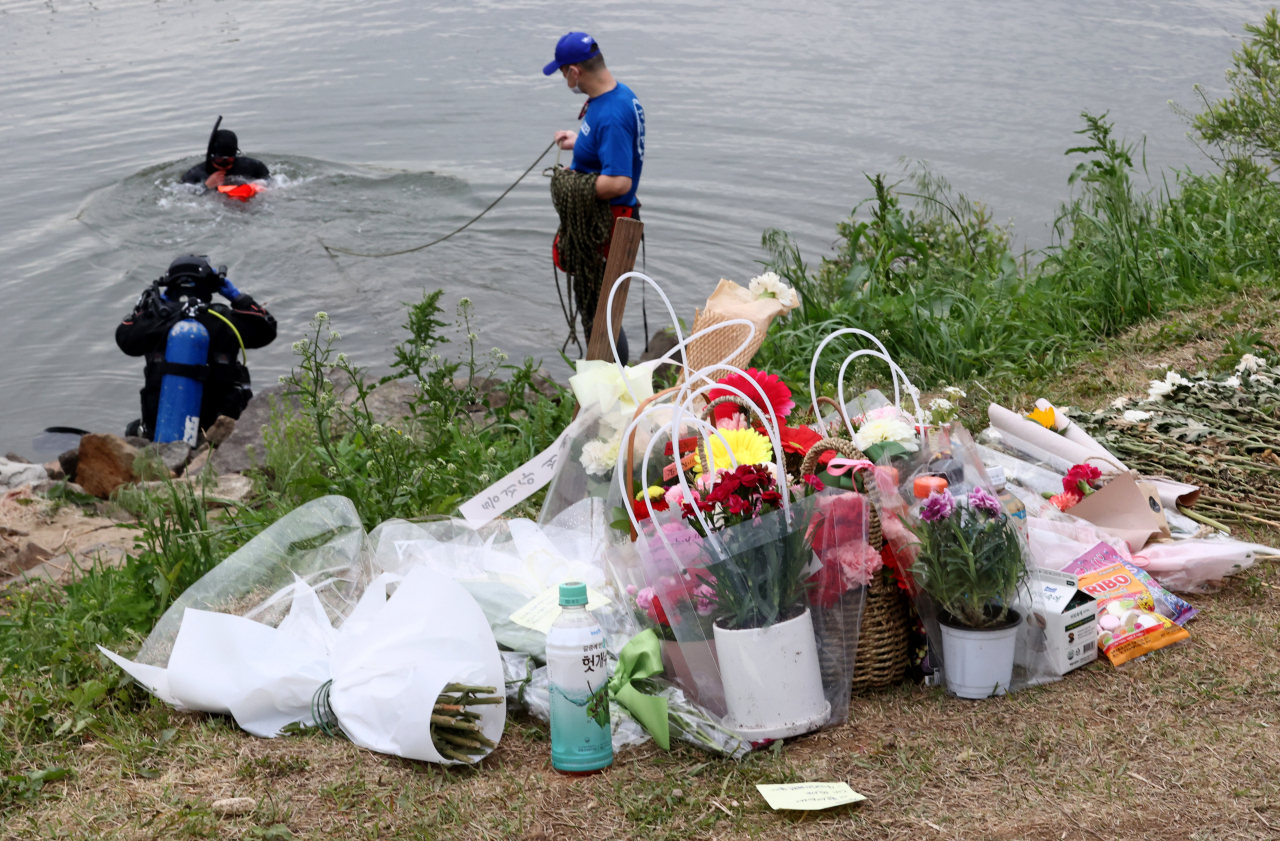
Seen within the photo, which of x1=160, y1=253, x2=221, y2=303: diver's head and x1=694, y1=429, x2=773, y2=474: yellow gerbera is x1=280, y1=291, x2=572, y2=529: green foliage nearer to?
x1=694, y1=429, x2=773, y2=474: yellow gerbera

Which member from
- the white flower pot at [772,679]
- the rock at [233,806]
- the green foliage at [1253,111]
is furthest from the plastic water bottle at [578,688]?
the green foliage at [1253,111]

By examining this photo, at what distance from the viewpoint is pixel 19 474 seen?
21.5 feet

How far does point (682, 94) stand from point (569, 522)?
48.4ft

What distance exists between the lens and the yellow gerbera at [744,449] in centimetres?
256

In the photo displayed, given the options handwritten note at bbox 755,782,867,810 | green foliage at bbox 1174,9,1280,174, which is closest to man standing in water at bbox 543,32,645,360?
handwritten note at bbox 755,782,867,810

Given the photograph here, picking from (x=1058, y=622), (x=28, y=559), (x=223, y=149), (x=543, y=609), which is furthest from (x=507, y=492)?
(x=223, y=149)

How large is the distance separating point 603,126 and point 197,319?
2.94 m

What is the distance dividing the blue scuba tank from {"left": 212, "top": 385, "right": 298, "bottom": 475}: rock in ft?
1.32

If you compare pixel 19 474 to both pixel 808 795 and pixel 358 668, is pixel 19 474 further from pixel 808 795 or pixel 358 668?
pixel 808 795

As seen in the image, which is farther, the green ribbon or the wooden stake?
the wooden stake

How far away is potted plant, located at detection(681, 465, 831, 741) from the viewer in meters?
2.35

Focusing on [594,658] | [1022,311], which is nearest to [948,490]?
[594,658]

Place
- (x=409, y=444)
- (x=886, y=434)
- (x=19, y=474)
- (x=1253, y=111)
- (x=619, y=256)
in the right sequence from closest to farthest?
1. (x=886, y=434)
2. (x=619, y=256)
3. (x=409, y=444)
4. (x=19, y=474)
5. (x=1253, y=111)

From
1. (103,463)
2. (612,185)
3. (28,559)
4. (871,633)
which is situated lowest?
(103,463)
